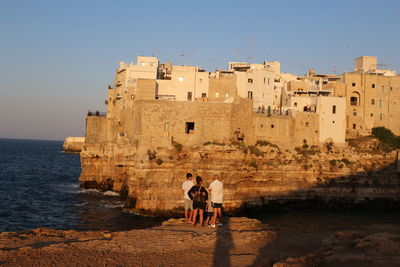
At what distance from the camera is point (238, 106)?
117 feet

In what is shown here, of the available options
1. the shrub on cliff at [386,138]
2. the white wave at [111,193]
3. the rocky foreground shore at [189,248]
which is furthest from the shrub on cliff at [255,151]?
the rocky foreground shore at [189,248]

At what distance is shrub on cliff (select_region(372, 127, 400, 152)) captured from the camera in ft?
146

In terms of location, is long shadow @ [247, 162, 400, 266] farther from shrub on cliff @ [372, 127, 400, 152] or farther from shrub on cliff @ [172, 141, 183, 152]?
shrub on cliff @ [172, 141, 183, 152]

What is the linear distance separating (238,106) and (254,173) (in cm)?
583

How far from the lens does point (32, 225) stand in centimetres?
2764

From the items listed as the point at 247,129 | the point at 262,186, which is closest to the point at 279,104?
the point at 247,129

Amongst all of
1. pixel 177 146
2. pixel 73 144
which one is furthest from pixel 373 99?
pixel 73 144

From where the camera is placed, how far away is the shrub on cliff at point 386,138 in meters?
44.5

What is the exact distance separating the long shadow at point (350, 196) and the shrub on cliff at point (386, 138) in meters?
4.41

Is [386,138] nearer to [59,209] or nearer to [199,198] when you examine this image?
[59,209]

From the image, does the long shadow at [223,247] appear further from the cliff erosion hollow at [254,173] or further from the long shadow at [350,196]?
the long shadow at [350,196]

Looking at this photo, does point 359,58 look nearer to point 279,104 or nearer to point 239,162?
point 279,104

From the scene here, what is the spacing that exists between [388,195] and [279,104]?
16419 mm

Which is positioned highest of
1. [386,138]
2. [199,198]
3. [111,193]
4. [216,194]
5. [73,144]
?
[386,138]
